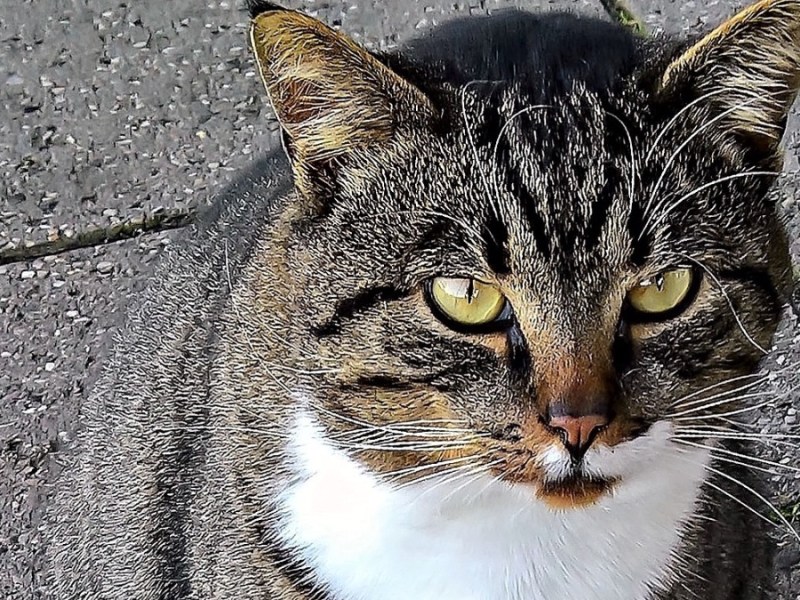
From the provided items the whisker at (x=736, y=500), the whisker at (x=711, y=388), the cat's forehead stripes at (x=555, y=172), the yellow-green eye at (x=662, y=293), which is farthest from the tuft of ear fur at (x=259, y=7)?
the whisker at (x=736, y=500)

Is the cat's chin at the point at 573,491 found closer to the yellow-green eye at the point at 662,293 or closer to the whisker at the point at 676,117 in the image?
the yellow-green eye at the point at 662,293

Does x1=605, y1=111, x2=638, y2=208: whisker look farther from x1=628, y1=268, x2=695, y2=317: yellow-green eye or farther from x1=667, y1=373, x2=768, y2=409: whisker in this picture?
x1=667, y1=373, x2=768, y2=409: whisker

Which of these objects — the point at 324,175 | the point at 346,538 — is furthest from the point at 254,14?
the point at 346,538

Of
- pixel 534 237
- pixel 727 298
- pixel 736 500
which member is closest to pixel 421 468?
pixel 534 237

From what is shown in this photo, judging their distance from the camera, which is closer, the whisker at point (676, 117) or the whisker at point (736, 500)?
the whisker at point (676, 117)

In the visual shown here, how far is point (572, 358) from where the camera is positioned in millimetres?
1286

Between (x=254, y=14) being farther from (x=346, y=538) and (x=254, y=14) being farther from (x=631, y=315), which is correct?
(x=346, y=538)

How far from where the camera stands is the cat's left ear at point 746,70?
1342 mm

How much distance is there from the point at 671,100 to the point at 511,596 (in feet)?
2.12

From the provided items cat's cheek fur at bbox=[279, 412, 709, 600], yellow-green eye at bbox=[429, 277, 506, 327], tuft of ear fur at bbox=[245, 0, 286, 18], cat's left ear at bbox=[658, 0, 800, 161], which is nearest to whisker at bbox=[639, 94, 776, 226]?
cat's left ear at bbox=[658, 0, 800, 161]

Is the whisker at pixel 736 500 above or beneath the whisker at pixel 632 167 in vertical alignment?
beneath

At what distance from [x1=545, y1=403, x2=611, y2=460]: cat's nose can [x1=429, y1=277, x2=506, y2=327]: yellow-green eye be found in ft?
0.43

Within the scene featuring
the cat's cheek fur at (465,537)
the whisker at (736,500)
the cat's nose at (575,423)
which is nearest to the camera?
the cat's nose at (575,423)

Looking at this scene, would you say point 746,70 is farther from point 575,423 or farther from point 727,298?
point 575,423
